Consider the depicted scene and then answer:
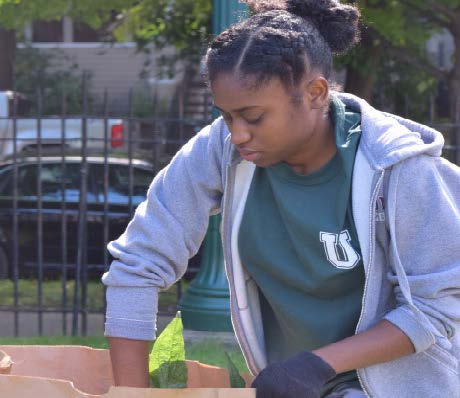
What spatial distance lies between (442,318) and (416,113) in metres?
10.2

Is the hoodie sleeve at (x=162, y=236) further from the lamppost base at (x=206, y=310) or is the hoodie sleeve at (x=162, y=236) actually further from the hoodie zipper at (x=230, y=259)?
the lamppost base at (x=206, y=310)

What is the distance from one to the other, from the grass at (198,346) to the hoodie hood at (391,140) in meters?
3.47

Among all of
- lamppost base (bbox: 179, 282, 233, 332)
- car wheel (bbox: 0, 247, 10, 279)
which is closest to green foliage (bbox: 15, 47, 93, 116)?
car wheel (bbox: 0, 247, 10, 279)

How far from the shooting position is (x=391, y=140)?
226 cm

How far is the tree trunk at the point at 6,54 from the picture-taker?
20.0 meters

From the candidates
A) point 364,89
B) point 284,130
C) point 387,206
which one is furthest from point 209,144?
point 364,89

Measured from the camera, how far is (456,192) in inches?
89.8

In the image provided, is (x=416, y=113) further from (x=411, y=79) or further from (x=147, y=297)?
(x=147, y=297)

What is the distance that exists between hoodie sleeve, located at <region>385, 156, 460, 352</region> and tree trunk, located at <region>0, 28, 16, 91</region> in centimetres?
1793

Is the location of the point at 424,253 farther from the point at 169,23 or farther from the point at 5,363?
the point at 169,23

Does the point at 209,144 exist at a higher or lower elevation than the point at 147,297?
higher

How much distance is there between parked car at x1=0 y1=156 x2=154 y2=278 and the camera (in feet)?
25.8

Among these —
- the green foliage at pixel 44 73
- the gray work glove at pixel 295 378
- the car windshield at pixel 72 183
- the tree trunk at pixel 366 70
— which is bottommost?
the green foliage at pixel 44 73

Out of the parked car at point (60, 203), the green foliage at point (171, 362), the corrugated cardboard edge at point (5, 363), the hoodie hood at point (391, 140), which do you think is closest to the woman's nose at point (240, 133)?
the hoodie hood at point (391, 140)
